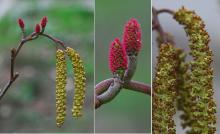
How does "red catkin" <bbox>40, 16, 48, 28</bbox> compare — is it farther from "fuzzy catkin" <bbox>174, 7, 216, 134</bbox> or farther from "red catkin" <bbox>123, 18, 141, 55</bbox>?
"fuzzy catkin" <bbox>174, 7, 216, 134</bbox>

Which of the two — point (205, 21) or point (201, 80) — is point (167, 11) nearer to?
point (205, 21)

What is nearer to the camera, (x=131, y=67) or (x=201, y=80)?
(x=201, y=80)

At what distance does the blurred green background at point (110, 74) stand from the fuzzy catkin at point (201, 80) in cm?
15

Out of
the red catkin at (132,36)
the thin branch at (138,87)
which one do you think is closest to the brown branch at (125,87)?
the thin branch at (138,87)

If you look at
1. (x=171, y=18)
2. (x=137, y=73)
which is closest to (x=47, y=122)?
(x=137, y=73)

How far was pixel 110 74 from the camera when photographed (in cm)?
136

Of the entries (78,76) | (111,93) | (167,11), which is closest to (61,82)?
(78,76)

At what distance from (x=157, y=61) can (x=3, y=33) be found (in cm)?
49

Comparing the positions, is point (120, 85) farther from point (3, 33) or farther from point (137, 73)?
point (3, 33)

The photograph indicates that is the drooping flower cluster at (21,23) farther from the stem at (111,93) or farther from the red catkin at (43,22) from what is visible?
the stem at (111,93)

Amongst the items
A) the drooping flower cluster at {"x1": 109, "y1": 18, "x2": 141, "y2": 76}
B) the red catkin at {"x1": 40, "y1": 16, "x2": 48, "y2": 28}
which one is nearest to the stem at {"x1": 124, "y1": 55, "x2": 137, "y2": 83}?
the drooping flower cluster at {"x1": 109, "y1": 18, "x2": 141, "y2": 76}

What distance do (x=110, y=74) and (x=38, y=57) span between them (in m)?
0.24

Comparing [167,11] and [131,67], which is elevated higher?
[167,11]

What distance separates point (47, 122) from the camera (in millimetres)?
1406
